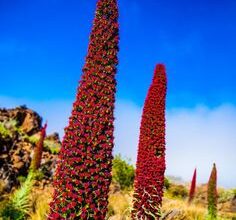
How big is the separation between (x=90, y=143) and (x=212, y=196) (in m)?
12.9

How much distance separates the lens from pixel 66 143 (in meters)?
5.43

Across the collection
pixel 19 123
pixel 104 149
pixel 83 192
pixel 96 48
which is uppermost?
pixel 19 123

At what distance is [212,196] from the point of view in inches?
676

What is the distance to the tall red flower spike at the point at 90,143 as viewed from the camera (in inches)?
202

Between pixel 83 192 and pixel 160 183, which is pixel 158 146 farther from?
pixel 83 192

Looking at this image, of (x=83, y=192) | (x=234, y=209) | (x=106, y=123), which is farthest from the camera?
(x=234, y=209)

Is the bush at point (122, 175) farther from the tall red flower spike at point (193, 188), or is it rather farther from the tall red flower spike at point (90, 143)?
the tall red flower spike at point (90, 143)

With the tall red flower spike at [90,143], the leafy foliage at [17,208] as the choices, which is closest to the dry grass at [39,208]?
the leafy foliage at [17,208]

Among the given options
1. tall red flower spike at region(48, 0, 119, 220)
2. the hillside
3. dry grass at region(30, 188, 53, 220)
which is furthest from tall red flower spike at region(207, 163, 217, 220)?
tall red flower spike at region(48, 0, 119, 220)

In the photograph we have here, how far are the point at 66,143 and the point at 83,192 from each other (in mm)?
688

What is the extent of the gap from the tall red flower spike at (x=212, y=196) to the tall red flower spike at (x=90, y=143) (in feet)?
31.6

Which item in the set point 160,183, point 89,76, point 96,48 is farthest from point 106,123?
point 160,183

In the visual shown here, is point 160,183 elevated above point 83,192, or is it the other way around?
point 160,183

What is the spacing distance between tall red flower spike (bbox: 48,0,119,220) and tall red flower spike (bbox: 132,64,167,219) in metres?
2.75
